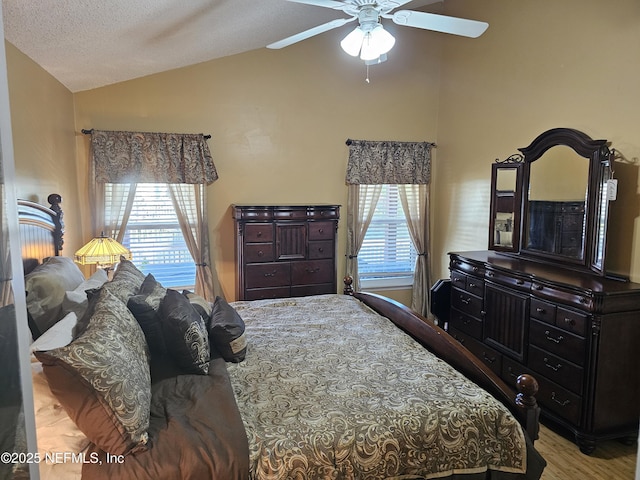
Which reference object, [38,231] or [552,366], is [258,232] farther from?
[552,366]

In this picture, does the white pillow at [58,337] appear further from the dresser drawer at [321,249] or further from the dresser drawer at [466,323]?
the dresser drawer at [466,323]

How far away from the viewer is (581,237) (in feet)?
9.91

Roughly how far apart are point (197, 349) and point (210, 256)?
8.31 ft

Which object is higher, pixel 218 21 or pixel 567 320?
pixel 218 21

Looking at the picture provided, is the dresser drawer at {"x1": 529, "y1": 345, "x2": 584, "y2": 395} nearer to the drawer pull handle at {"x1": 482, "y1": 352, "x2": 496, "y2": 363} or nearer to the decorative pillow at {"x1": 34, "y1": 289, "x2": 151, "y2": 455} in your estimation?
the drawer pull handle at {"x1": 482, "y1": 352, "x2": 496, "y2": 363}

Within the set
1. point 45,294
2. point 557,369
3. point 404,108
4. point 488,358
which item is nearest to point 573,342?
point 557,369

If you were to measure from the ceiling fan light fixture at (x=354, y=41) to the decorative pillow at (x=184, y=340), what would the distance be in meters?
1.72

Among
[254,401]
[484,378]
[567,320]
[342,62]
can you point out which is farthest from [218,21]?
[567,320]

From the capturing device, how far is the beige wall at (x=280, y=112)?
13.4 ft

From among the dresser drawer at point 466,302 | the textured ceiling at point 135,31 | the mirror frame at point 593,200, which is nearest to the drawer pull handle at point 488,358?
the dresser drawer at point 466,302

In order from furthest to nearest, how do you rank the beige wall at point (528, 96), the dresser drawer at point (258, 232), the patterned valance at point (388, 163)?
1. the patterned valance at point (388, 163)
2. the dresser drawer at point (258, 232)
3. the beige wall at point (528, 96)

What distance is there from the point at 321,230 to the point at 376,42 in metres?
2.13

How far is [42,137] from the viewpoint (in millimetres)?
2822

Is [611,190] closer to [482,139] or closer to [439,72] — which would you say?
[482,139]
